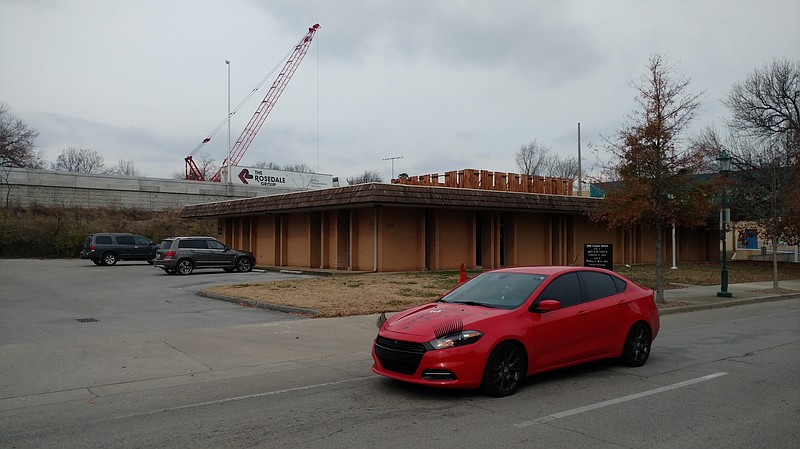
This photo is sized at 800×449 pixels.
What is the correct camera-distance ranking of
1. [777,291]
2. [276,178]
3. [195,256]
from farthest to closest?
[276,178] → [195,256] → [777,291]

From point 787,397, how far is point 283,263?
2765 centimetres

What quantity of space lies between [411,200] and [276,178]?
4990 cm

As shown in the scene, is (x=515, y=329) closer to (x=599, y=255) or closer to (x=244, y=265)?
(x=599, y=255)

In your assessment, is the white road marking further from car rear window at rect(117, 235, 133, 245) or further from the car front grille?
car rear window at rect(117, 235, 133, 245)

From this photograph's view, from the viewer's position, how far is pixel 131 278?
25312mm

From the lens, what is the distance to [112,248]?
35000mm

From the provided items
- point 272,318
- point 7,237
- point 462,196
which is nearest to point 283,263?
point 462,196

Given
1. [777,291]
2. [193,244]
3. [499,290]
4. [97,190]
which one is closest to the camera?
[499,290]

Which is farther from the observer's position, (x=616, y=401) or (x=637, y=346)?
(x=637, y=346)

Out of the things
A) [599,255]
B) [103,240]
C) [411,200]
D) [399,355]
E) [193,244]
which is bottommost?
[399,355]

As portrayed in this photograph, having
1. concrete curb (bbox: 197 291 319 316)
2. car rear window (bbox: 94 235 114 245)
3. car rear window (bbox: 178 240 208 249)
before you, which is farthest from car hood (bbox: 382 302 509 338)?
car rear window (bbox: 94 235 114 245)

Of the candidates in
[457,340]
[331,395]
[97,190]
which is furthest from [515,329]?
[97,190]

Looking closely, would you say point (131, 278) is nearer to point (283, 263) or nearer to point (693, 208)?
point (283, 263)

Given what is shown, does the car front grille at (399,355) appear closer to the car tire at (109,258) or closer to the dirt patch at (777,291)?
the dirt patch at (777,291)
